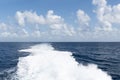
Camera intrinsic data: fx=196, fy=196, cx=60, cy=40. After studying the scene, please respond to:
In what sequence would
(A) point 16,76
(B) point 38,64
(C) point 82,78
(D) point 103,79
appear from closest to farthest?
(C) point 82,78, (D) point 103,79, (A) point 16,76, (B) point 38,64

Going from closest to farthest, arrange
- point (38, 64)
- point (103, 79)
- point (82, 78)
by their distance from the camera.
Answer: point (82, 78)
point (103, 79)
point (38, 64)

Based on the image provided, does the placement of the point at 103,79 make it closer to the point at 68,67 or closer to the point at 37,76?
the point at 68,67

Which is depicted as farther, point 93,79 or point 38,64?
point 38,64

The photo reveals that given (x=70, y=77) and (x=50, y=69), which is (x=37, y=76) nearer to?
(x=50, y=69)

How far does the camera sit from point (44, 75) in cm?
2541

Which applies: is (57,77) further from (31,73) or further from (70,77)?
(31,73)

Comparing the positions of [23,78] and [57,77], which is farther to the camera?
[23,78]

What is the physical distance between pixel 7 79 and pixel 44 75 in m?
5.63

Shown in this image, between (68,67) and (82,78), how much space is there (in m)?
4.89

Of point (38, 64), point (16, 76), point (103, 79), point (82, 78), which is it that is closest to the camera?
point (82, 78)

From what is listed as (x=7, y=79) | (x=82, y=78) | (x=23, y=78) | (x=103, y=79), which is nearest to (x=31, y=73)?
(x=23, y=78)

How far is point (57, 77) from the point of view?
24469 mm

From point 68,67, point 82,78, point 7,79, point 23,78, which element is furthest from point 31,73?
point 82,78

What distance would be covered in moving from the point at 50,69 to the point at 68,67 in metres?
2.94
